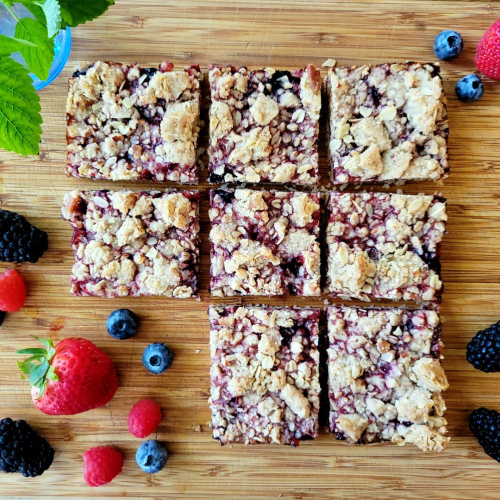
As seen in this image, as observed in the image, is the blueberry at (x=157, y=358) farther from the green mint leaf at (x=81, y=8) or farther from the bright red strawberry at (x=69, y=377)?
the green mint leaf at (x=81, y=8)

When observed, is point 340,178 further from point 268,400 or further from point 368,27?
point 268,400

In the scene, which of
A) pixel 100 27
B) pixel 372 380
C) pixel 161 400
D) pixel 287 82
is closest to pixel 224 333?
pixel 161 400

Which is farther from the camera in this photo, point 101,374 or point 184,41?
point 184,41

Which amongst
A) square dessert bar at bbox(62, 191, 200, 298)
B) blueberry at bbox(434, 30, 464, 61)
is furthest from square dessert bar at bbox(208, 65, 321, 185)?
blueberry at bbox(434, 30, 464, 61)

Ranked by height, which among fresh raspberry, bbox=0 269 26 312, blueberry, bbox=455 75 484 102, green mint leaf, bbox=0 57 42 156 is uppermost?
blueberry, bbox=455 75 484 102

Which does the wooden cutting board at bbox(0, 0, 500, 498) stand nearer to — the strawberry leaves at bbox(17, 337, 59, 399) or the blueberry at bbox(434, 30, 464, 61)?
the blueberry at bbox(434, 30, 464, 61)

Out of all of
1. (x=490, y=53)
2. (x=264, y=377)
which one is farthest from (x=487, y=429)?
(x=490, y=53)
